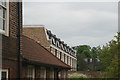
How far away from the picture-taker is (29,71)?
504 inches

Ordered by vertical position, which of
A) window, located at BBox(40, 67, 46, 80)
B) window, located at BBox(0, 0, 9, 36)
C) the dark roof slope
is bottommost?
window, located at BBox(40, 67, 46, 80)

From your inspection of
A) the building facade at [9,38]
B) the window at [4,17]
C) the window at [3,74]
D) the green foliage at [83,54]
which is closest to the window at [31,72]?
the building facade at [9,38]

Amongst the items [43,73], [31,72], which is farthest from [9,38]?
[43,73]

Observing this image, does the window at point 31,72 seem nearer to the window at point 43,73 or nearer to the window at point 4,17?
the window at point 43,73

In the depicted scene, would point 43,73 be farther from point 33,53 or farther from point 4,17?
point 4,17

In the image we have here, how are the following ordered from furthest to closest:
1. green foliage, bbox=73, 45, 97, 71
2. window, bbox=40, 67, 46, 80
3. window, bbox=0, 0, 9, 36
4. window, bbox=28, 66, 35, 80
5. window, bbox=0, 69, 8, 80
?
1. green foliage, bbox=73, 45, 97, 71
2. window, bbox=40, 67, 46, 80
3. window, bbox=28, 66, 35, 80
4. window, bbox=0, 0, 9, 36
5. window, bbox=0, 69, 8, 80

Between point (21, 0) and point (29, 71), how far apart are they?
3.92 m

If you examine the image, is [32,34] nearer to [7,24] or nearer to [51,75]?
[51,75]

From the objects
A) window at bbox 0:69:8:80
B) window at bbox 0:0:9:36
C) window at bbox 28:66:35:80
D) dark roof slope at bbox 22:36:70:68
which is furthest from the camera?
window at bbox 28:66:35:80

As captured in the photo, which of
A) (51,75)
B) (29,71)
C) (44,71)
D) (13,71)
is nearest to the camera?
(13,71)

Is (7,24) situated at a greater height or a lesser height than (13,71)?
greater

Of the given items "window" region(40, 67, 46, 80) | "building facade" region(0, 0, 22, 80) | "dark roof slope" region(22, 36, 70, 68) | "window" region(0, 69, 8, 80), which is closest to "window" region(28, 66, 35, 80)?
"dark roof slope" region(22, 36, 70, 68)

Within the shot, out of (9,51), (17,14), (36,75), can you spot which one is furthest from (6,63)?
(36,75)

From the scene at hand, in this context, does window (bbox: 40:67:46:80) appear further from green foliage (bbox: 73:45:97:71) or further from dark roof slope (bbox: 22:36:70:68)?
green foliage (bbox: 73:45:97:71)
